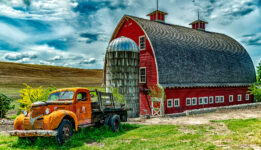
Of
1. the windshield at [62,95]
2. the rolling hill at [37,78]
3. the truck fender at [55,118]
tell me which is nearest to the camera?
the truck fender at [55,118]

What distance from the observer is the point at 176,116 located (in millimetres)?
19734

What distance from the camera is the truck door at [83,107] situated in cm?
1066

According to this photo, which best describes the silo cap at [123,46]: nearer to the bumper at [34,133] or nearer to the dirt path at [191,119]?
the dirt path at [191,119]

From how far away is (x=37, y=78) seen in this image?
54250 millimetres

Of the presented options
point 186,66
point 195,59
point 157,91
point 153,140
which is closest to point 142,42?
point 186,66

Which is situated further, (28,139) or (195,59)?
(195,59)

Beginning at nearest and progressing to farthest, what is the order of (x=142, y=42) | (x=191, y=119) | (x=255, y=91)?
(x=191, y=119), (x=142, y=42), (x=255, y=91)

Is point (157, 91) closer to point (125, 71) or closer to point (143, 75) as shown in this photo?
point (143, 75)

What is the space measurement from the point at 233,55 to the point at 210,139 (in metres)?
24.8

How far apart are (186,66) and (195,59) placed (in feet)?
7.00

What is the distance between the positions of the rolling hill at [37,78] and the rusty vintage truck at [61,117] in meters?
30.2

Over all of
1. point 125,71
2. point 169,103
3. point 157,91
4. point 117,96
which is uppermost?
point 125,71

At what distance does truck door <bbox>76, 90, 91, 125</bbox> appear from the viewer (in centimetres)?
1066

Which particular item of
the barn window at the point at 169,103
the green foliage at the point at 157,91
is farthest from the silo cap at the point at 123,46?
the barn window at the point at 169,103
